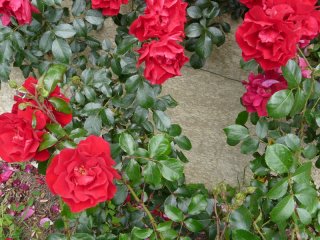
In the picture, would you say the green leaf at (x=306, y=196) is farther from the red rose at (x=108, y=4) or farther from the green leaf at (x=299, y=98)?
the red rose at (x=108, y=4)

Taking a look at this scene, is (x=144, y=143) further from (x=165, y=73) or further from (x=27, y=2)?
(x=27, y=2)

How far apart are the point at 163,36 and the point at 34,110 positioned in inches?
15.2

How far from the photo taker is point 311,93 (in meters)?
1.30

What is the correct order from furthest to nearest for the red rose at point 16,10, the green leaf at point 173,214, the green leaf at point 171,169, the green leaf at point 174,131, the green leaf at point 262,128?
the green leaf at point 174,131 < the green leaf at point 262,128 < the red rose at point 16,10 < the green leaf at point 173,214 < the green leaf at point 171,169

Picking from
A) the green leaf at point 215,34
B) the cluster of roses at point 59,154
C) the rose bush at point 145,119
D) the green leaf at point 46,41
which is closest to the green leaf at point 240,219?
the rose bush at point 145,119

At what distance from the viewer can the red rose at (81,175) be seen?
953 millimetres

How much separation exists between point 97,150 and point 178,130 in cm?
66

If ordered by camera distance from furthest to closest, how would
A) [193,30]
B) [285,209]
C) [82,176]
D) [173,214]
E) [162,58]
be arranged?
[193,30] < [173,214] < [162,58] < [285,209] < [82,176]

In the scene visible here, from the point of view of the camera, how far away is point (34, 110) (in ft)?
3.41

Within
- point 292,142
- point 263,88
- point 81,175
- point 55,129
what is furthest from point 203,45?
point 81,175

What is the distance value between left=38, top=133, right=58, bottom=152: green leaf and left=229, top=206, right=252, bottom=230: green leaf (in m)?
0.55

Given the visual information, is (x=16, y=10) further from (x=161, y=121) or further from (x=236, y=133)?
(x=236, y=133)

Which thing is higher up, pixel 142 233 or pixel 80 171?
pixel 80 171

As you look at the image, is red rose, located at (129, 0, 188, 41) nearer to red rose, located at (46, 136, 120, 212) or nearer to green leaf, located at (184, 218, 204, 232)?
red rose, located at (46, 136, 120, 212)
